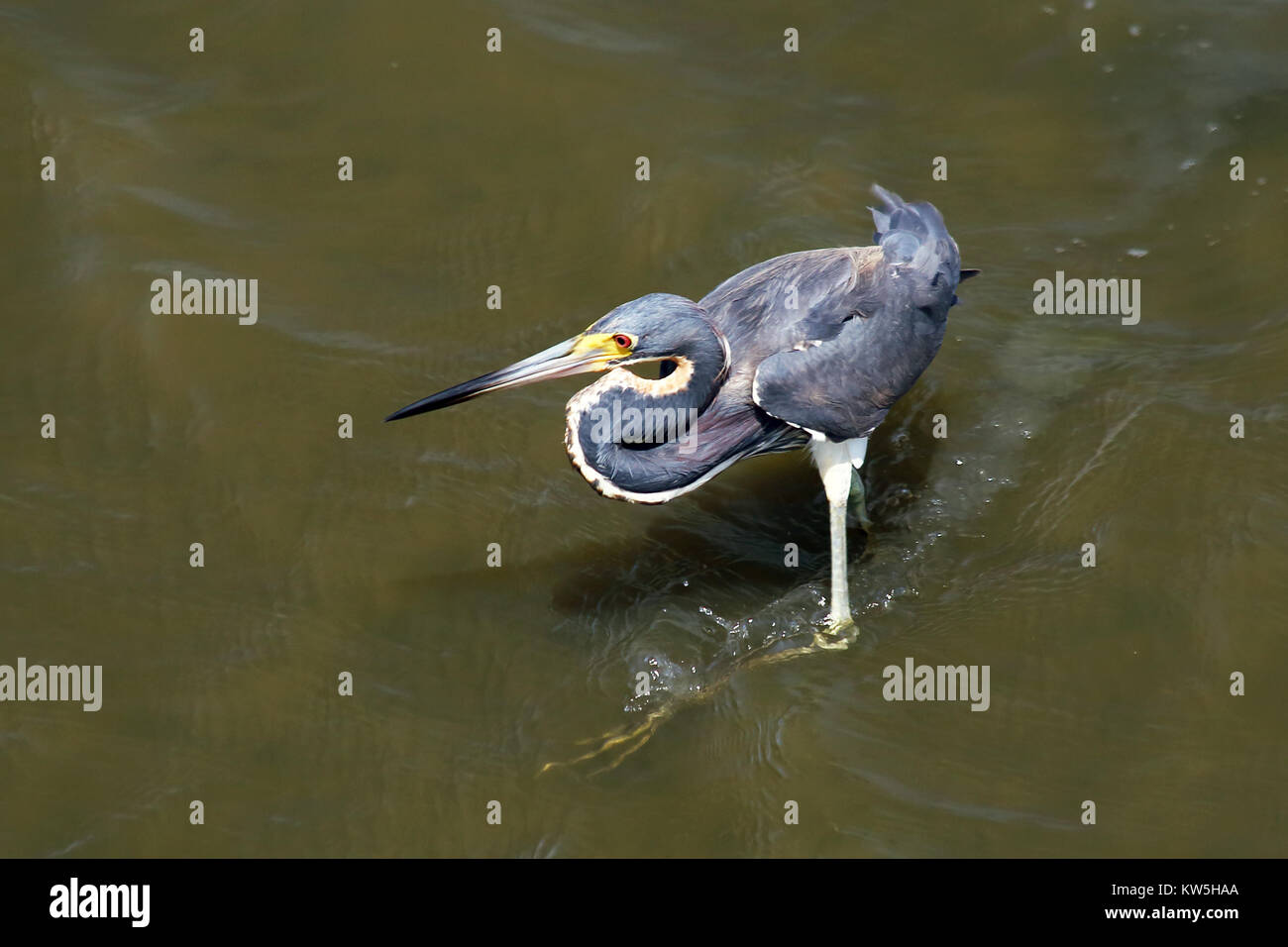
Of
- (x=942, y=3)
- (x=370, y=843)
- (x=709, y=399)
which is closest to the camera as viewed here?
(x=370, y=843)

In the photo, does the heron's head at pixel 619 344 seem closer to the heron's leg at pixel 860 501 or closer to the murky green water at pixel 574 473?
the murky green water at pixel 574 473

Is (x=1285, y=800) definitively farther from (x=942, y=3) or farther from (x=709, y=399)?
(x=942, y=3)

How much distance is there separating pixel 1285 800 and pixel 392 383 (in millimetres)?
5383

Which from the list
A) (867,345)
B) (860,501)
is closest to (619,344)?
(867,345)

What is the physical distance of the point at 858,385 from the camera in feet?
26.3

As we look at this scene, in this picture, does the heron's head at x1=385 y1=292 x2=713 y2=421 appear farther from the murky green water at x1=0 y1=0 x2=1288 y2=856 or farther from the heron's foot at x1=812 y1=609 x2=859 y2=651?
the heron's foot at x1=812 y1=609 x2=859 y2=651

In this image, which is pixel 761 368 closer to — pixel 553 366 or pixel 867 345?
pixel 867 345

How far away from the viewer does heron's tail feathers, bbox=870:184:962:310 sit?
823 cm

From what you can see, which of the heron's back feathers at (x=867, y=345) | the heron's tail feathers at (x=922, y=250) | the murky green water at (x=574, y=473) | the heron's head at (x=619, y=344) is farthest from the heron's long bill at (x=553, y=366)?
the heron's tail feathers at (x=922, y=250)

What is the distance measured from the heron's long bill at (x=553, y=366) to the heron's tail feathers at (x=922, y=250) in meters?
1.76

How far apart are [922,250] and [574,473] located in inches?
91.9

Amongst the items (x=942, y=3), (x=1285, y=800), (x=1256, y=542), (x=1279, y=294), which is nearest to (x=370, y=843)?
(x=1285, y=800)

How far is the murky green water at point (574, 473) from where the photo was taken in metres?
7.32

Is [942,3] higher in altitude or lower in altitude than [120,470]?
higher
